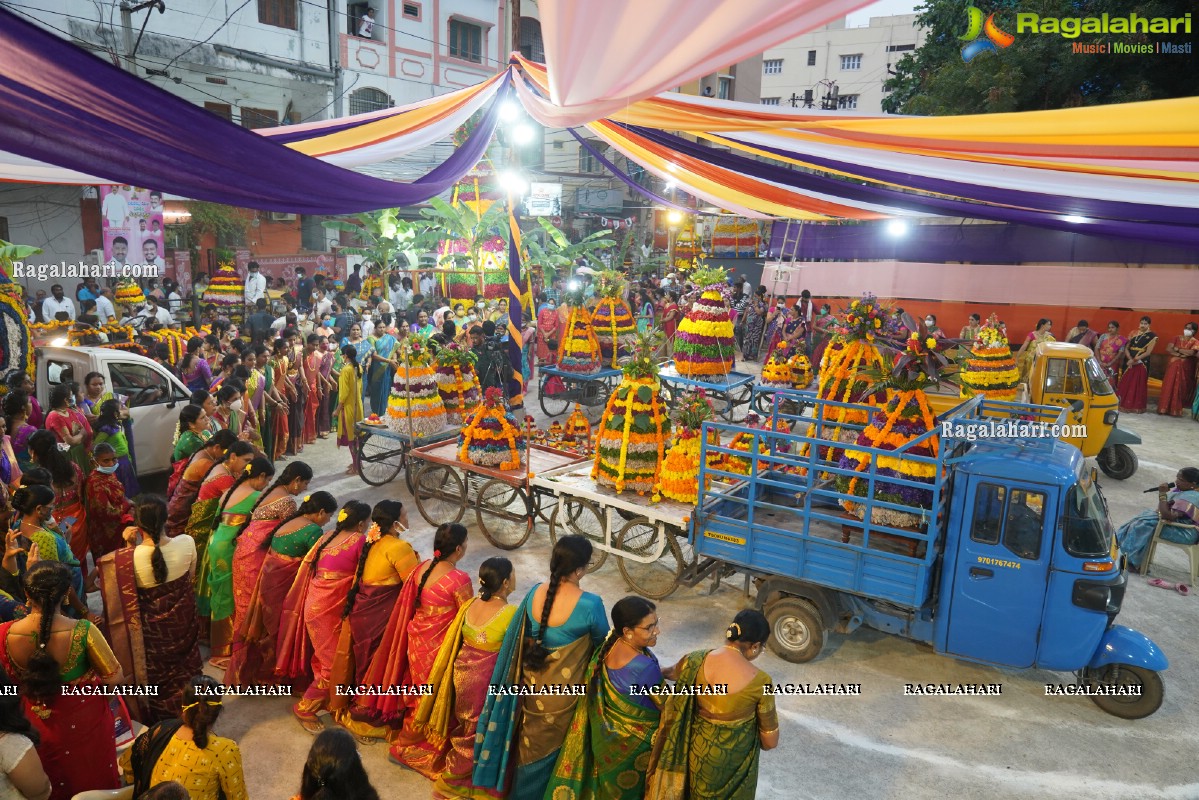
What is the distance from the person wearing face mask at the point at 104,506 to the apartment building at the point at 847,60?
A: 46.3 meters

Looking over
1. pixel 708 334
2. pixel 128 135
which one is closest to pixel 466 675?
pixel 128 135

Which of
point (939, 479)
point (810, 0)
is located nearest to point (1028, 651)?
point (939, 479)

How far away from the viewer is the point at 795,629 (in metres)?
6.34

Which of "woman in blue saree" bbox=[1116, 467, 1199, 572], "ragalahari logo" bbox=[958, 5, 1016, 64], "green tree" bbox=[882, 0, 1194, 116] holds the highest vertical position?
"ragalahari logo" bbox=[958, 5, 1016, 64]

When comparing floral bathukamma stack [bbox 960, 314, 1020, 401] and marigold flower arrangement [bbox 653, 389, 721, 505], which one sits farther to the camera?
floral bathukamma stack [bbox 960, 314, 1020, 401]

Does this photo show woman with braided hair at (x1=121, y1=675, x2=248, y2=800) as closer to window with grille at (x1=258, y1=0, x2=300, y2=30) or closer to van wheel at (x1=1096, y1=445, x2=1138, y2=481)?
van wheel at (x1=1096, y1=445, x2=1138, y2=481)

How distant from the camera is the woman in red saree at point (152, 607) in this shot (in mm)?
4953

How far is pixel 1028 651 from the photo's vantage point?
5.61 m

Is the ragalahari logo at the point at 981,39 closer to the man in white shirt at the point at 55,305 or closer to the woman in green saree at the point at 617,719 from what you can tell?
the woman in green saree at the point at 617,719

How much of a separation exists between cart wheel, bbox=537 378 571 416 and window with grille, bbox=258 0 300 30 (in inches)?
618

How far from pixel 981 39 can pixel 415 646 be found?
2014 centimetres

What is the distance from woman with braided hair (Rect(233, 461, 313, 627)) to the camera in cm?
555

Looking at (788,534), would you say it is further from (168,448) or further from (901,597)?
(168,448)

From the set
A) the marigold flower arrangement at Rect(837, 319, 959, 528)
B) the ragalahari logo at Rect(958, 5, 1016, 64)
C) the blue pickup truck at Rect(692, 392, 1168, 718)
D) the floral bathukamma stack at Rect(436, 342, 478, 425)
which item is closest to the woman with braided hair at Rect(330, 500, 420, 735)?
the blue pickup truck at Rect(692, 392, 1168, 718)
